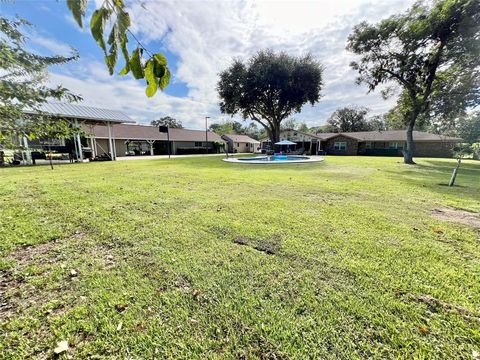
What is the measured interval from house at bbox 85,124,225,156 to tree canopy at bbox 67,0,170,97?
27911 mm

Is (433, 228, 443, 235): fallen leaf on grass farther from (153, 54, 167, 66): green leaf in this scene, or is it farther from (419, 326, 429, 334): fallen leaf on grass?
(153, 54, 167, 66): green leaf

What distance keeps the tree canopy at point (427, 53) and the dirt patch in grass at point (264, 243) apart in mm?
20006

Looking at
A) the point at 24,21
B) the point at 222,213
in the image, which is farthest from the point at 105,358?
the point at 24,21

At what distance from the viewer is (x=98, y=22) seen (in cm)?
89

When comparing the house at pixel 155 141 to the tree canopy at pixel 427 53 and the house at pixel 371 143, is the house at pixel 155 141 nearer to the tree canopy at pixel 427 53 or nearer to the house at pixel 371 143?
the house at pixel 371 143

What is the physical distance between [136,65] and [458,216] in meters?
6.29

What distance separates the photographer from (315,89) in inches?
1112

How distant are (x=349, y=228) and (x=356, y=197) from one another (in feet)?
8.49

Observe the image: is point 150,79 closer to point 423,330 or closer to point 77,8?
point 77,8

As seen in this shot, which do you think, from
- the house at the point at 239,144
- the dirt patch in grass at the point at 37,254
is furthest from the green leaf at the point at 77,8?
→ the house at the point at 239,144

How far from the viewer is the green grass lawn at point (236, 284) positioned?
1.59 metres

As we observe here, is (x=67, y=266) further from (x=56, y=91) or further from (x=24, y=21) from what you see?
(x=24, y=21)

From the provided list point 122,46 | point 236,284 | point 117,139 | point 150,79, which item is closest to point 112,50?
point 122,46

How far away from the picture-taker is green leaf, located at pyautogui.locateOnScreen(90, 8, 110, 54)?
0.89 m
